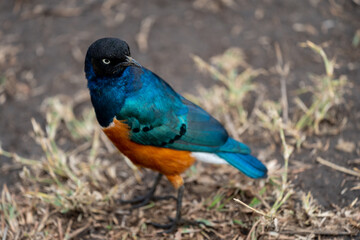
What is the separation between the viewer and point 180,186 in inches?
143

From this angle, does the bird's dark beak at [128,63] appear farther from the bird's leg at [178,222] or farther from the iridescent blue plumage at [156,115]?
the bird's leg at [178,222]

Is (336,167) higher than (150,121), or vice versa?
(150,121)

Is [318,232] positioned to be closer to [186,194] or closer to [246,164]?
[246,164]

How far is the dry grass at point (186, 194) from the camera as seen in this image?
338 cm

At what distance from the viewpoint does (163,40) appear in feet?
19.6

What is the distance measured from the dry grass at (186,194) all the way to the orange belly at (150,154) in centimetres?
49

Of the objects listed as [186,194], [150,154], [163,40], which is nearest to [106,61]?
[150,154]

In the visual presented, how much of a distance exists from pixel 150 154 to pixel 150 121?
0.29 meters

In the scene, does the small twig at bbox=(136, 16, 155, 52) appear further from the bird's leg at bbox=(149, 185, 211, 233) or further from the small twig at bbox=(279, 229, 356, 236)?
the small twig at bbox=(279, 229, 356, 236)

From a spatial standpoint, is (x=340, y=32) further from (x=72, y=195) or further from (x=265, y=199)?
(x=72, y=195)

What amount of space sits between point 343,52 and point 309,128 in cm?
159

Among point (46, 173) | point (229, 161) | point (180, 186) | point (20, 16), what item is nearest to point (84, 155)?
point (46, 173)

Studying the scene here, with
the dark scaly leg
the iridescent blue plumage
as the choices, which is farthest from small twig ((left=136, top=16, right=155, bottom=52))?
the dark scaly leg

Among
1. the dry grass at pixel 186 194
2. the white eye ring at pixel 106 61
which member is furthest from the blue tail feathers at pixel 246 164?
the white eye ring at pixel 106 61
